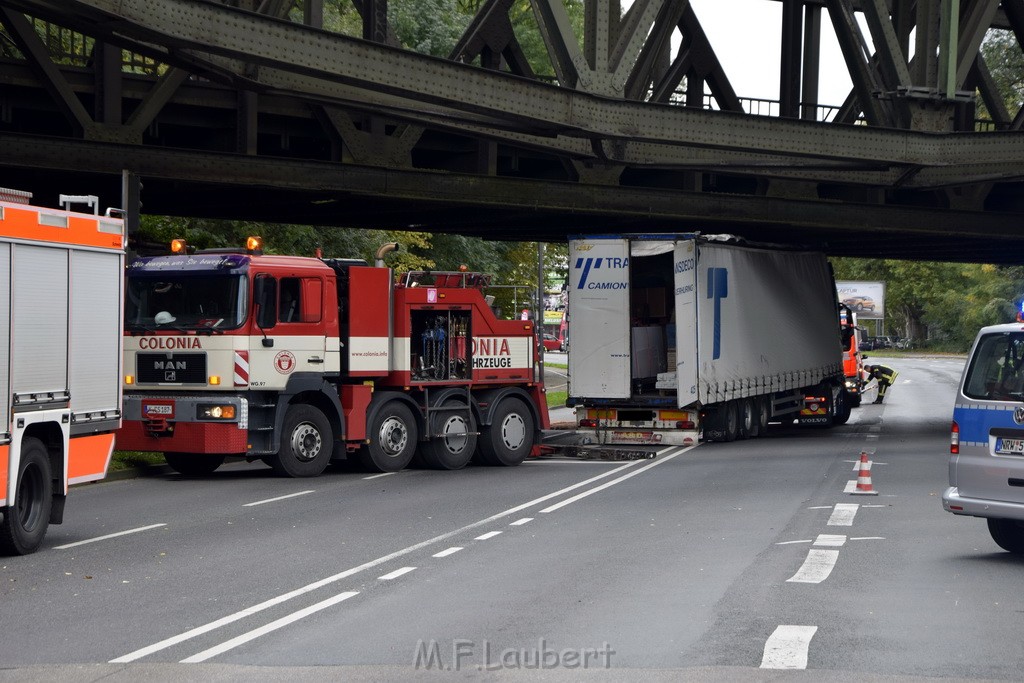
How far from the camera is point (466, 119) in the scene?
18.0 meters

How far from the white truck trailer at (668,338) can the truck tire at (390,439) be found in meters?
5.28

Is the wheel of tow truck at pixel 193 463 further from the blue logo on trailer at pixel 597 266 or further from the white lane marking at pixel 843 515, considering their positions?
the white lane marking at pixel 843 515

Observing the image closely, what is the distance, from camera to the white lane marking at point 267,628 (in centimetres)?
790

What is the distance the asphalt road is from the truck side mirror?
2191 mm

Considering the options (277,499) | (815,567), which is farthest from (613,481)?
(815,567)

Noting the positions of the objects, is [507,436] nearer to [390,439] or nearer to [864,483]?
[390,439]

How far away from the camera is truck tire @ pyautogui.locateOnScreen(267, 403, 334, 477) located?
19.0 meters

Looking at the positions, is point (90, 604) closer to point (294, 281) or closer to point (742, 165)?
point (294, 281)

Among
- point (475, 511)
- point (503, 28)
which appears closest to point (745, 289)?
point (503, 28)

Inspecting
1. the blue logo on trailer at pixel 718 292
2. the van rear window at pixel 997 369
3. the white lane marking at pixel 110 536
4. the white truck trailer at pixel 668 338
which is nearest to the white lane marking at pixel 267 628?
the white lane marking at pixel 110 536

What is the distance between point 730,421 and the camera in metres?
26.7

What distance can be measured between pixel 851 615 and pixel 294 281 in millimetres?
11454

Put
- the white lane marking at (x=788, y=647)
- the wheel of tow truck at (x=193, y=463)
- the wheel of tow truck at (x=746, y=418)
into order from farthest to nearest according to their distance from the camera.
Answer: the wheel of tow truck at (x=746, y=418) → the wheel of tow truck at (x=193, y=463) → the white lane marking at (x=788, y=647)

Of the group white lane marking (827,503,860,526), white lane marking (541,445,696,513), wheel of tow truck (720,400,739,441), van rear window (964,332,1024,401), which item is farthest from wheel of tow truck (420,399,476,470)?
van rear window (964,332,1024,401)
